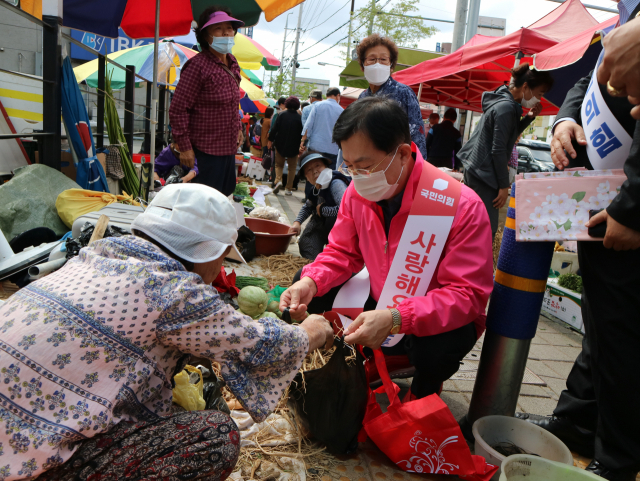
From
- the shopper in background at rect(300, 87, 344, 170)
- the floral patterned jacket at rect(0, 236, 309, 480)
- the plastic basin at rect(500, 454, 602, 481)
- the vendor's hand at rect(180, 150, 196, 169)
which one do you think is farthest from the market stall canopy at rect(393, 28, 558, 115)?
the floral patterned jacket at rect(0, 236, 309, 480)

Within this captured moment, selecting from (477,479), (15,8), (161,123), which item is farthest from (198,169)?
(161,123)

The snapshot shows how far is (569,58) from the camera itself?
4.09 m

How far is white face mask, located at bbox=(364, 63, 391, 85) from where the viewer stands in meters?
4.21

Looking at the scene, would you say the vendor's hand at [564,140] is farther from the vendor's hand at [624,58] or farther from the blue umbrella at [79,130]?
the blue umbrella at [79,130]

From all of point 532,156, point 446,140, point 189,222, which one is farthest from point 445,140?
point 189,222

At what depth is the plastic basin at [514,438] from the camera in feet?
6.12

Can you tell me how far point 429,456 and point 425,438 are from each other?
98mm

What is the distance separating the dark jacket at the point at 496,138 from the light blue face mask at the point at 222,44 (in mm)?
2444

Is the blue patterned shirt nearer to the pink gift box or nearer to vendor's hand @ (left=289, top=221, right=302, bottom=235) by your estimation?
vendor's hand @ (left=289, top=221, right=302, bottom=235)

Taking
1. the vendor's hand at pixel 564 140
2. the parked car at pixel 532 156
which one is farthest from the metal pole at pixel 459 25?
the vendor's hand at pixel 564 140

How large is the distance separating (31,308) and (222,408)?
3.29 ft

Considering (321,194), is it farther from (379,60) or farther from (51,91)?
(51,91)

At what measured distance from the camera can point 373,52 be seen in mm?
4266

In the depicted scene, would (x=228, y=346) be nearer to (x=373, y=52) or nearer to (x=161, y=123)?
(x=373, y=52)
